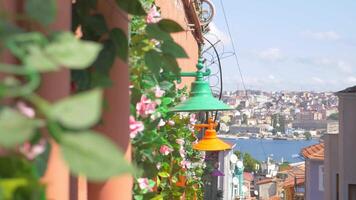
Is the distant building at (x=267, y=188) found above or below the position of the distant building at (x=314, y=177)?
below

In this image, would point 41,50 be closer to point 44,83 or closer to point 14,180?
point 14,180

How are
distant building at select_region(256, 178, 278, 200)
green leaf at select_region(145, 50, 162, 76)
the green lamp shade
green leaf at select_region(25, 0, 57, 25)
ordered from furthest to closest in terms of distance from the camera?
1. distant building at select_region(256, 178, 278, 200)
2. the green lamp shade
3. green leaf at select_region(145, 50, 162, 76)
4. green leaf at select_region(25, 0, 57, 25)

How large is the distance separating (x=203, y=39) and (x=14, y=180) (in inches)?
445

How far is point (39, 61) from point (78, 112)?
0.30 feet

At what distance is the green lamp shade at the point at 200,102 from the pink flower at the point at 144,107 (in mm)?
961

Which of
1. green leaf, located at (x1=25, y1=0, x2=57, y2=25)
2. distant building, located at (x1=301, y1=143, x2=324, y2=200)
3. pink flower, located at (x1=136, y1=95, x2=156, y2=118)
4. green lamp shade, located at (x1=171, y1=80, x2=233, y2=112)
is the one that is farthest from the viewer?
distant building, located at (x1=301, y1=143, x2=324, y2=200)

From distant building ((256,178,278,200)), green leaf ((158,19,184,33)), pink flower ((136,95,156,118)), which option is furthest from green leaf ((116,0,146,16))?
distant building ((256,178,278,200))

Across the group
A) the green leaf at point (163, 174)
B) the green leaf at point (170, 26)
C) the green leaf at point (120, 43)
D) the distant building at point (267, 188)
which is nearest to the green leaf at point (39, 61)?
the green leaf at point (120, 43)

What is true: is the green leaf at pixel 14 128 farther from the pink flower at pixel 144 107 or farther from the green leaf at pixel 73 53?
the pink flower at pixel 144 107

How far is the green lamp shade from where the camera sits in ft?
12.4

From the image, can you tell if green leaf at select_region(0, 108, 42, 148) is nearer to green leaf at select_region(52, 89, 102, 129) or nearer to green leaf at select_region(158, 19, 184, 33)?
green leaf at select_region(52, 89, 102, 129)

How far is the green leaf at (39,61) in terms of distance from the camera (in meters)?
0.74

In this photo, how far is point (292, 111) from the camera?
218 ft

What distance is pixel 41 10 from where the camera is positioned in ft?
2.64
